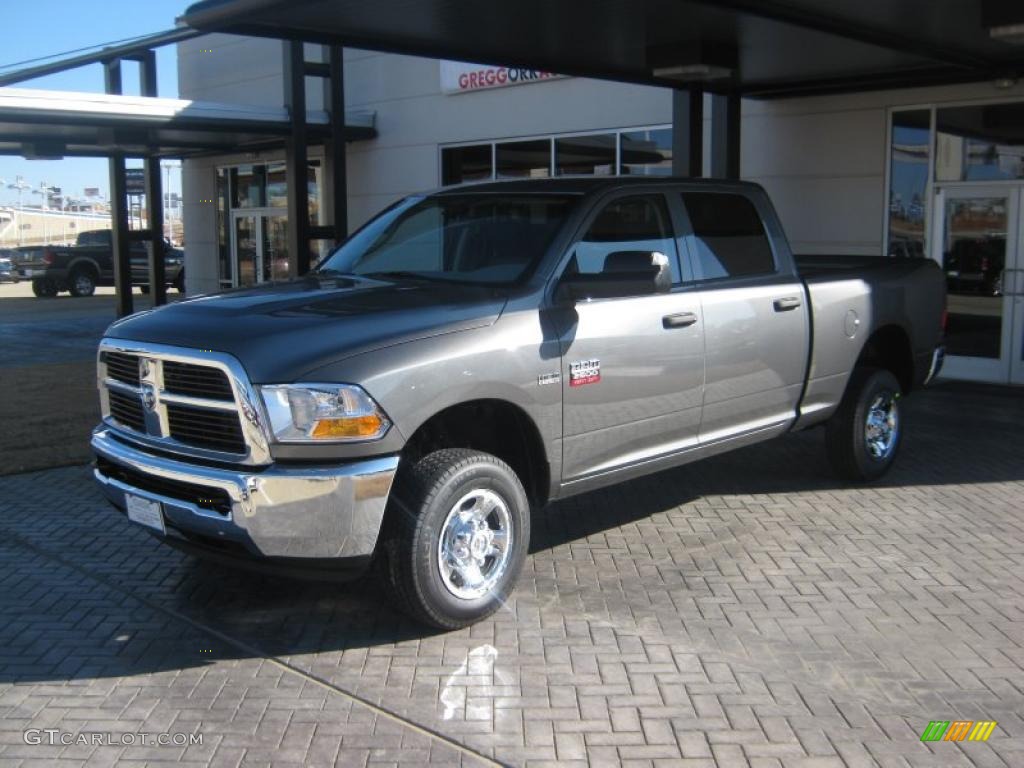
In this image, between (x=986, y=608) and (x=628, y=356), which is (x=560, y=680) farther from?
(x=986, y=608)

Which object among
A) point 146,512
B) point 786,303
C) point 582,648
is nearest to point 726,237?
point 786,303

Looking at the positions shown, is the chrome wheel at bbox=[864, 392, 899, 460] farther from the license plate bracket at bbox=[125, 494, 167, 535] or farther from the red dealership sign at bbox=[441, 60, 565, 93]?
the red dealership sign at bbox=[441, 60, 565, 93]

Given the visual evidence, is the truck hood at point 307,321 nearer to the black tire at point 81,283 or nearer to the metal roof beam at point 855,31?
the metal roof beam at point 855,31

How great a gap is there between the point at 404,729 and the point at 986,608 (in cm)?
288

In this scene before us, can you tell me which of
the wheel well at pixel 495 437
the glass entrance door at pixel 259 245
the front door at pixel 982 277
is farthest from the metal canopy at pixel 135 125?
the wheel well at pixel 495 437

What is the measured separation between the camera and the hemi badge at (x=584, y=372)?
505 cm

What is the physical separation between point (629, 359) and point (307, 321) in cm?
166

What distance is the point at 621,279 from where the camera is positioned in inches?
200

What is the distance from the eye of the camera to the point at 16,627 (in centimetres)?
491

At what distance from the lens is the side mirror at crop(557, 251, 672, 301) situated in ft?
16.6

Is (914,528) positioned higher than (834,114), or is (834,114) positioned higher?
(834,114)

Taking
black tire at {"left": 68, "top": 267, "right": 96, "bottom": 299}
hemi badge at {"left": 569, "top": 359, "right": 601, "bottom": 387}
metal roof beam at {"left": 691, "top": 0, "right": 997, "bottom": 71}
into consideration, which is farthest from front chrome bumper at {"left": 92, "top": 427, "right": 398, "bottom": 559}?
black tire at {"left": 68, "top": 267, "right": 96, "bottom": 299}

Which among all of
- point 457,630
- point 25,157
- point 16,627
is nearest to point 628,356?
point 457,630

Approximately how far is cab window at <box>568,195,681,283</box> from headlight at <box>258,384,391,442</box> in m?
1.55
